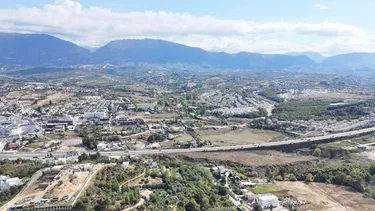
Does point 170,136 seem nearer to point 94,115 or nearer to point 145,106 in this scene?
point 94,115

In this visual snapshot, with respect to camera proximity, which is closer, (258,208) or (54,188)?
(54,188)

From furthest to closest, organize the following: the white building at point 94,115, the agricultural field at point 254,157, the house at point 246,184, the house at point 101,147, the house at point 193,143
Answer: the white building at point 94,115 → the house at point 193,143 → the house at point 101,147 → the agricultural field at point 254,157 → the house at point 246,184

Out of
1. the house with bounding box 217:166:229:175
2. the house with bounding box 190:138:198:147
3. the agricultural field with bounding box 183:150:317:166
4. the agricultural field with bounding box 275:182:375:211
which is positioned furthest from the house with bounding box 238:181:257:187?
the house with bounding box 190:138:198:147

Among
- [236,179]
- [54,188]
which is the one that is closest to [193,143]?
[236,179]

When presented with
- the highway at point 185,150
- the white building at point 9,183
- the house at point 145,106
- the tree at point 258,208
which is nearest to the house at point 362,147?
the highway at point 185,150

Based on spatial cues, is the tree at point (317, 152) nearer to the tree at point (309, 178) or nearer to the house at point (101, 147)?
the tree at point (309, 178)

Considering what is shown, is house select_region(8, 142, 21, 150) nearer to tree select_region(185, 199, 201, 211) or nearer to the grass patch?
the grass patch
